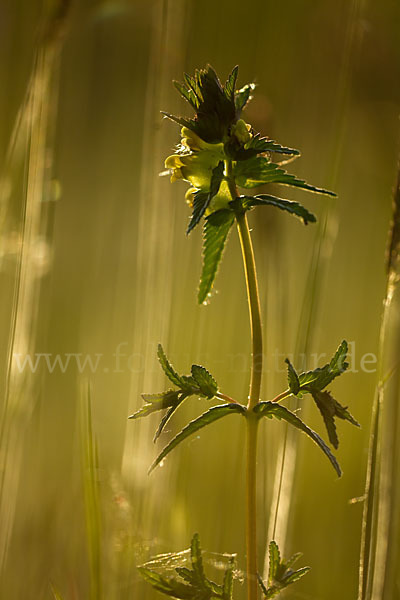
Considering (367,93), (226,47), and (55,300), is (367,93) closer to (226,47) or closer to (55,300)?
(226,47)

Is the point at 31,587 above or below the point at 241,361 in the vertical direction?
below

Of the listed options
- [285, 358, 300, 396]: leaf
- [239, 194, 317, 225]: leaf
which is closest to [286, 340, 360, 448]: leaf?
[285, 358, 300, 396]: leaf

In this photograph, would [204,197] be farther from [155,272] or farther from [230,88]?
[155,272]

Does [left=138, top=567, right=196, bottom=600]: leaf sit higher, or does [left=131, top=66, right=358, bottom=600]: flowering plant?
[left=131, top=66, right=358, bottom=600]: flowering plant

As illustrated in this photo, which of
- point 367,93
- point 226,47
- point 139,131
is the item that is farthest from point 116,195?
point 367,93

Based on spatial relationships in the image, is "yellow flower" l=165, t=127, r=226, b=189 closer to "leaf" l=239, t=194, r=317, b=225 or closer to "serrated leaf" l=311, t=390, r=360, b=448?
"leaf" l=239, t=194, r=317, b=225

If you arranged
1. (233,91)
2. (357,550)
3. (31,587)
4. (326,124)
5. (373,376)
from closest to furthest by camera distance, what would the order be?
1. (233,91)
2. (31,587)
3. (357,550)
4. (373,376)
5. (326,124)
